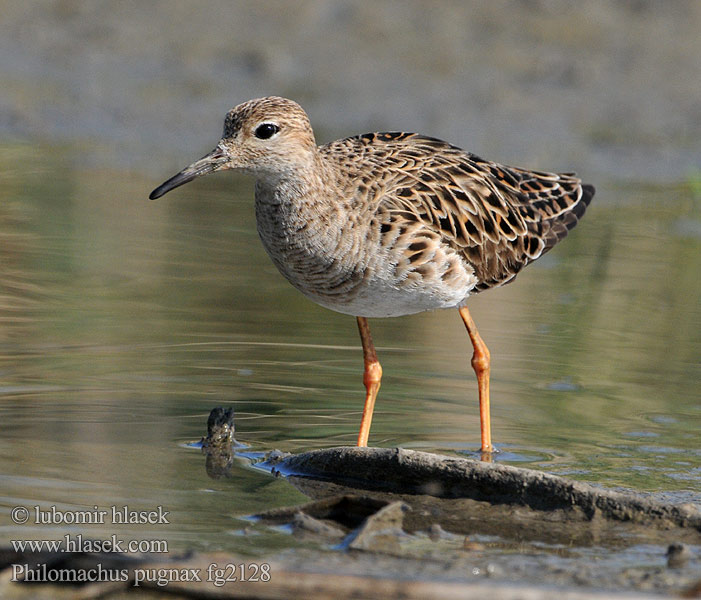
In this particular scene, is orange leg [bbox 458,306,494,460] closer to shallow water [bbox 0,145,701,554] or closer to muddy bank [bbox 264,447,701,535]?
shallow water [bbox 0,145,701,554]

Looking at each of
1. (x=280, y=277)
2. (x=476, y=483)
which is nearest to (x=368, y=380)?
(x=476, y=483)

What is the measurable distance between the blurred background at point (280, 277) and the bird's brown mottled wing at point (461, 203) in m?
0.90

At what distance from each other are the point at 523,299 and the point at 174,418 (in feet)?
13.3

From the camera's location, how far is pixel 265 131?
6.71 metres

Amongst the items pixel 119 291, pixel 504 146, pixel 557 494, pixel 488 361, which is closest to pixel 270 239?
pixel 488 361

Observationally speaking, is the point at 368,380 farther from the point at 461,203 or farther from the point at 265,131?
the point at 265,131

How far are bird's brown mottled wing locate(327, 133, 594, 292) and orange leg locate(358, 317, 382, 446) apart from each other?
0.76 m

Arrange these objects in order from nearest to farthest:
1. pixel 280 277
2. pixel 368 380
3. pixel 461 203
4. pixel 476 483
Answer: pixel 476 483 < pixel 368 380 < pixel 461 203 < pixel 280 277

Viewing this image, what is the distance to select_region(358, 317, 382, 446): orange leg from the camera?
275 inches

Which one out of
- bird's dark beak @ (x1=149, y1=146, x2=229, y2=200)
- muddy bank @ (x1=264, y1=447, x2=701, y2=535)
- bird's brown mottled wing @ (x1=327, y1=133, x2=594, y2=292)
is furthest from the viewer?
bird's brown mottled wing @ (x1=327, y1=133, x2=594, y2=292)

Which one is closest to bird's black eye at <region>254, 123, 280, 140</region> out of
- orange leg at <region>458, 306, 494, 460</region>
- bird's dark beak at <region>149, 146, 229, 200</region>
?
bird's dark beak at <region>149, 146, 229, 200</region>

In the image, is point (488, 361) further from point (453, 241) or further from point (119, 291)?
point (119, 291)

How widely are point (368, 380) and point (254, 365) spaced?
0.97m

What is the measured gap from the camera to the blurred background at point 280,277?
22.2 feet
